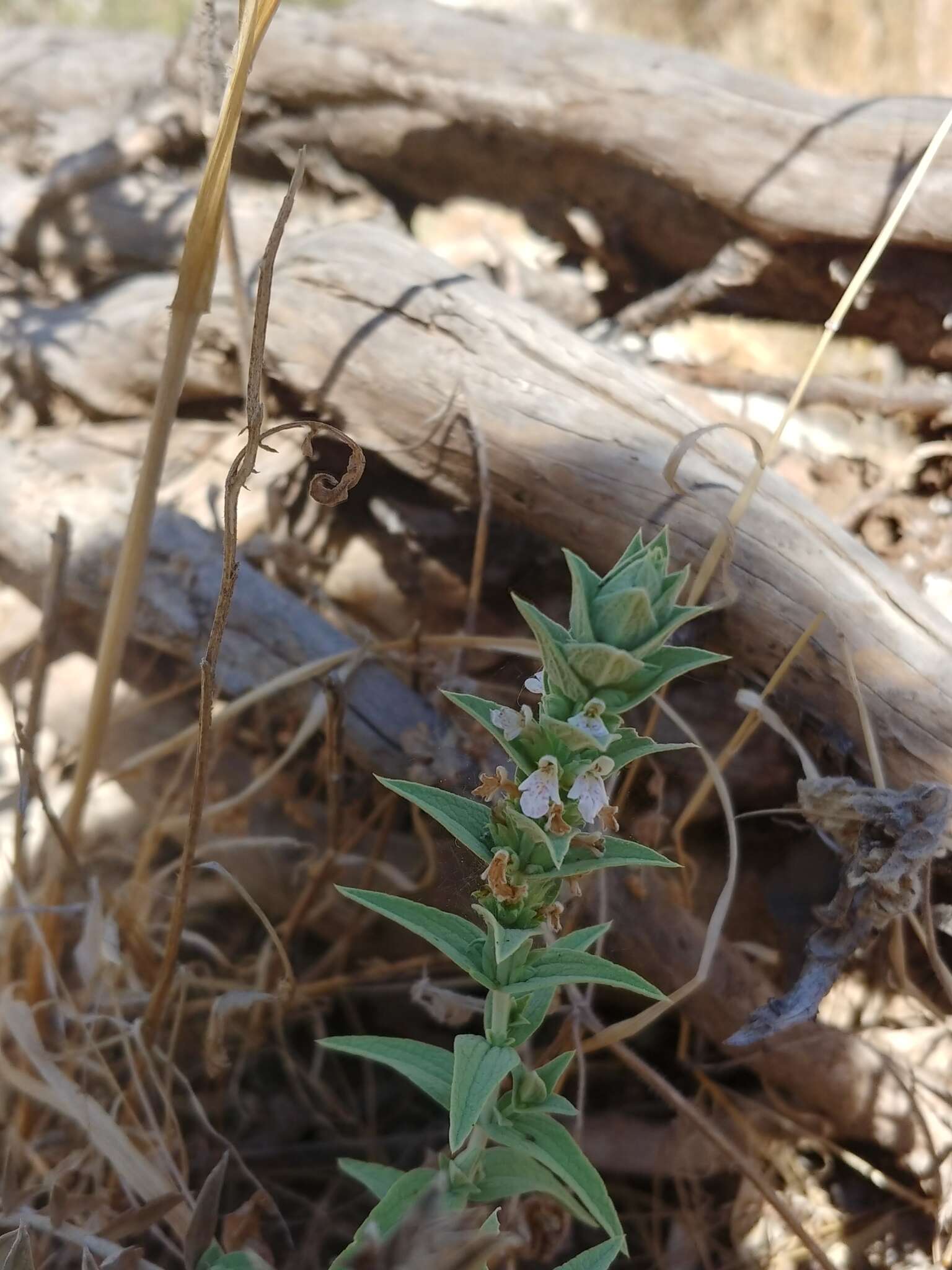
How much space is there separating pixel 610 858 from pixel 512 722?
14 centimetres

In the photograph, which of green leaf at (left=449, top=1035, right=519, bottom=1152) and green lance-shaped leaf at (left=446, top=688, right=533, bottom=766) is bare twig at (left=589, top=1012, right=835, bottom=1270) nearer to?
green leaf at (left=449, top=1035, right=519, bottom=1152)

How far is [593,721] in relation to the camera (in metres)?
0.77

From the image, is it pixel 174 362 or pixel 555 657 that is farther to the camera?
pixel 174 362

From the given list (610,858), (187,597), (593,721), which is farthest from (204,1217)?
(187,597)

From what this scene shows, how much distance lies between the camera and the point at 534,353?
5.86ft

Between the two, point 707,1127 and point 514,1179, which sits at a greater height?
point 514,1179

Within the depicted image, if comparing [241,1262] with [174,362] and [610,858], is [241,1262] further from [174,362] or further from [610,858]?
[174,362]

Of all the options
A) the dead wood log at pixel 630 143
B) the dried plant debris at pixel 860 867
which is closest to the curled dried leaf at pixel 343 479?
the dried plant debris at pixel 860 867

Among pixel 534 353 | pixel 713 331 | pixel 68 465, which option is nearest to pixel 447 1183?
pixel 534 353

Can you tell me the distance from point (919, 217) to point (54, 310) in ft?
6.30

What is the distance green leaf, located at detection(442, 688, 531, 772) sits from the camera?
83cm

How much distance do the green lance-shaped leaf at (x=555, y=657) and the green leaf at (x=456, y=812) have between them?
0.17m

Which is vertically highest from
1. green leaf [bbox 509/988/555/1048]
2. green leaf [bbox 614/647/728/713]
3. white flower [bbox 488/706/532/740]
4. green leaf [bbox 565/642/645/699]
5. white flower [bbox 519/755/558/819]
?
green leaf [bbox 565/642/645/699]

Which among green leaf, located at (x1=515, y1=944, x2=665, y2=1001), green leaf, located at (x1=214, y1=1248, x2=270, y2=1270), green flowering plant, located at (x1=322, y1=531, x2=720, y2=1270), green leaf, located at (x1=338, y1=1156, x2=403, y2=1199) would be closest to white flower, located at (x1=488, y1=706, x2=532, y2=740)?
Answer: green flowering plant, located at (x1=322, y1=531, x2=720, y2=1270)
